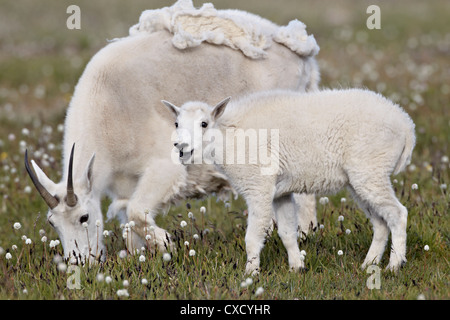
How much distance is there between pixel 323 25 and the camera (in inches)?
814

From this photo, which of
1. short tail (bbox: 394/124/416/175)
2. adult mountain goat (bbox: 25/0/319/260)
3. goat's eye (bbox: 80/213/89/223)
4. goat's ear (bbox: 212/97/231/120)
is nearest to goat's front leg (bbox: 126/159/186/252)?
adult mountain goat (bbox: 25/0/319/260)

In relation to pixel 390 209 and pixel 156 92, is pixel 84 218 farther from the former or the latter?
pixel 390 209

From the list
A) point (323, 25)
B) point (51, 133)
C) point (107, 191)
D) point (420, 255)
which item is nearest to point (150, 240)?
point (107, 191)

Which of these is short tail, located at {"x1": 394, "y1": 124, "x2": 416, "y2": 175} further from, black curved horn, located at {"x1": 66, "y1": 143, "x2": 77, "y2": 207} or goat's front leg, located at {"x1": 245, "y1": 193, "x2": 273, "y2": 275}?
black curved horn, located at {"x1": 66, "y1": 143, "x2": 77, "y2": 207}

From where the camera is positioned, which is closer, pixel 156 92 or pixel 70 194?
pixel 70 194

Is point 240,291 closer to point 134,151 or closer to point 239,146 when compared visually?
point 239,146

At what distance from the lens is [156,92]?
7.15 meters

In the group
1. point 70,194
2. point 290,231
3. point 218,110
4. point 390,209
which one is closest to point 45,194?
point 70,194

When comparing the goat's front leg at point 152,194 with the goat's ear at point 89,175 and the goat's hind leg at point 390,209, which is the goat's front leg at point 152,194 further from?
the goat's hind leg at point 390,209

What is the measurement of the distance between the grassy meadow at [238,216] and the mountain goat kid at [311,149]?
51 cm

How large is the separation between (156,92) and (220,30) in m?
1.00

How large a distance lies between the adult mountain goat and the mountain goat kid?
4.06 feet

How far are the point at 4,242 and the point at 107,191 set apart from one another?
1427 mm

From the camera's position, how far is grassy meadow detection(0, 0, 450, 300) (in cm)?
529
